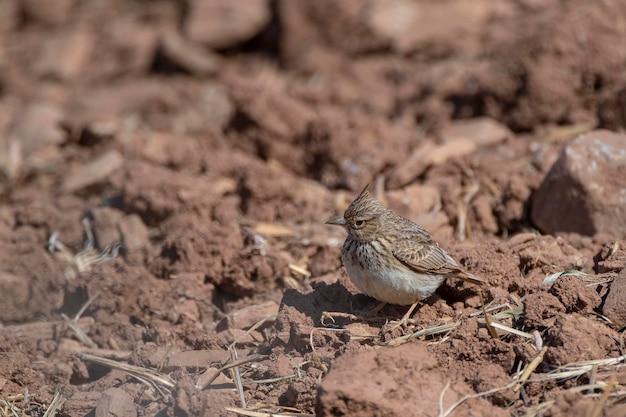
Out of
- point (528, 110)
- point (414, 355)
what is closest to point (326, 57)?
point (528, 110)

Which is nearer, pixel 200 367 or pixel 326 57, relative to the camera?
pixel 200 367

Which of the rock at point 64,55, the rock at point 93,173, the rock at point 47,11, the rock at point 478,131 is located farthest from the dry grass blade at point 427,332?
the rock at point 47,11

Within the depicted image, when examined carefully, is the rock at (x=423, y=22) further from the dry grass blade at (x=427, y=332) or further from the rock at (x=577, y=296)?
the dry grass blade at (x=427, y=332)

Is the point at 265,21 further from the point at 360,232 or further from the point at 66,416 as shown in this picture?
the point at 66,416

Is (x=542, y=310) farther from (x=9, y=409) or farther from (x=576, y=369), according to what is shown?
(x=9, y=409)

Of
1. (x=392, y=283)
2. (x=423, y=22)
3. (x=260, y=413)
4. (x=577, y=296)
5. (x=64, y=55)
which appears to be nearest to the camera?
(x=260, y=413)

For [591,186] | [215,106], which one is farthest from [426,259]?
[215,106]
